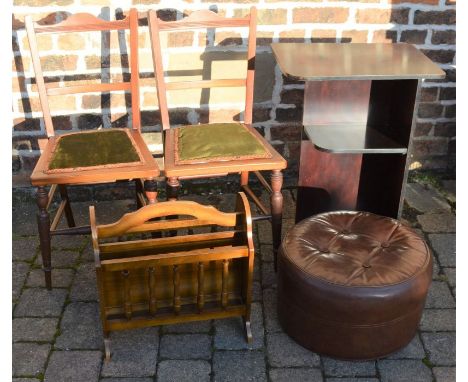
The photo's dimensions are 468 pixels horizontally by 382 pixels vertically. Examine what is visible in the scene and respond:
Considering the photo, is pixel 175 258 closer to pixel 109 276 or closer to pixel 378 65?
pixel 109 276

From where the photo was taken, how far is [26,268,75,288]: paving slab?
2.89 m

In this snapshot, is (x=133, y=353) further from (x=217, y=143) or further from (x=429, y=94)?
(x=429, y=94)

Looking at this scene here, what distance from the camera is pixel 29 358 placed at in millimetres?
2457

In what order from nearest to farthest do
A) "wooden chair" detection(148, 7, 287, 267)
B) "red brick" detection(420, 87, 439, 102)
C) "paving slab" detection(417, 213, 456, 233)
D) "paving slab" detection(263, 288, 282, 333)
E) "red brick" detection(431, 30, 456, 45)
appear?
"paving slab" detection(263, 288, 282, 333) → "wooden chair" detection(148, 7, 287, 267) → "paving slab" detection(417, 213, 456, 233) → "red brick" detection(431, 30, 456, 45) → "red brick" detection(420, 87, 439, 102)

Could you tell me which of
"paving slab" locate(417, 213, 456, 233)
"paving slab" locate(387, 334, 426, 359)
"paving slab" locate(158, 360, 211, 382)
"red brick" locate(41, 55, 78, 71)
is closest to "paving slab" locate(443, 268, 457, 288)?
"paving slab" locate(417, 213, 456, 233)

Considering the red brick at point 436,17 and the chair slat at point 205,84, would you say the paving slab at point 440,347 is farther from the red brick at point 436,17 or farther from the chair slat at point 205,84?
the red brick at point 436,17

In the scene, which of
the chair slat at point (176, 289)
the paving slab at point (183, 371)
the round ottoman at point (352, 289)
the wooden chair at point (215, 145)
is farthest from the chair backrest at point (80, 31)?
Answer: the paving slab at point (183, 371)

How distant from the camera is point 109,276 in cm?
229

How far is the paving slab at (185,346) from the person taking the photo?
8.10 ft

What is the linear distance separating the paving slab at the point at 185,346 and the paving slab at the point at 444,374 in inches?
37.1

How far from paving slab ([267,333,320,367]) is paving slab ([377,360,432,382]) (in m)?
0.27

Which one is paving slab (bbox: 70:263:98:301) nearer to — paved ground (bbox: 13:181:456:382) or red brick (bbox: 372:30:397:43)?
paved ground (bbox: 13:181:456:382)

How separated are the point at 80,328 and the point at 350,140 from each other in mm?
1545
